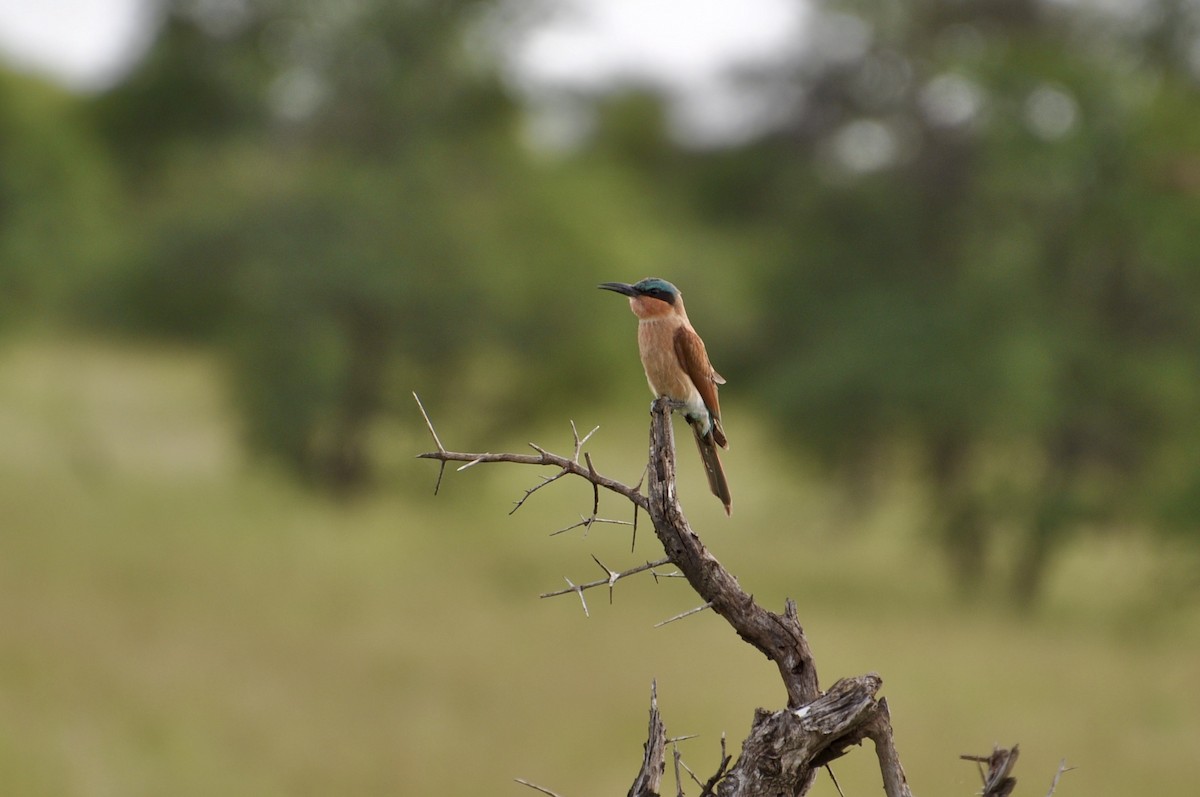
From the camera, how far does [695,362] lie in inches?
129

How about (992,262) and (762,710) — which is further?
(992,262)

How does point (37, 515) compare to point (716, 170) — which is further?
point (716, 170)

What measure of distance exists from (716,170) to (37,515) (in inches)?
538

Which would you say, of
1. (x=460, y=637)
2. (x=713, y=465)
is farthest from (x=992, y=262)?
(x=713, y=465)

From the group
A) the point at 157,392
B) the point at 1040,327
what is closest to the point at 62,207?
the point at 157,392

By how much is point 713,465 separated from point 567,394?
66.9 feet

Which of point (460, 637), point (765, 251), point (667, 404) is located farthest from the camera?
point (765, 251)

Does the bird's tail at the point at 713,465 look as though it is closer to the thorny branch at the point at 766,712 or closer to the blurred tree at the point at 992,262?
the thorny branch at the point at 766,712

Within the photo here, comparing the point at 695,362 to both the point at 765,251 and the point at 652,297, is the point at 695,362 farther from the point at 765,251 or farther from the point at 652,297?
the point at 765,251

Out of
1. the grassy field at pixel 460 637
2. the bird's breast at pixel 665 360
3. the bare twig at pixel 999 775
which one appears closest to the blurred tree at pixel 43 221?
the grassy field at pixel 460 637

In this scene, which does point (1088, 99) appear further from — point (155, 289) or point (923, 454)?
point (155, 289)

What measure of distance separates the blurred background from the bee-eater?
25.3ft

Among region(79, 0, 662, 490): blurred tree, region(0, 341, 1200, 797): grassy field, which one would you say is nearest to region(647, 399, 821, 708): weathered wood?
region(0, 341, 1200, 797): grassy field

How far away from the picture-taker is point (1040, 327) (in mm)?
19344
